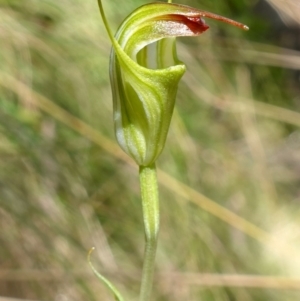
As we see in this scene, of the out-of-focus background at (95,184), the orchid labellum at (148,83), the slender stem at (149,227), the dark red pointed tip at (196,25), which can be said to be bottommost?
the slender stem at (149,227)

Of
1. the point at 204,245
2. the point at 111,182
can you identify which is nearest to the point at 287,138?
the point at 204,245

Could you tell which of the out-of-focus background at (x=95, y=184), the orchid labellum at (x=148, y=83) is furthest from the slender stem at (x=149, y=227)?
the out-of-focus background at (x=95, y=184)

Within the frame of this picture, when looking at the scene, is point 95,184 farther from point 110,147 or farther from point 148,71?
point 148,71

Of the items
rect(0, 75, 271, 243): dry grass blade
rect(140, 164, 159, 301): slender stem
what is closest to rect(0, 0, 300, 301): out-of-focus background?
rect(0, 75, 271, 243): dry grass blade

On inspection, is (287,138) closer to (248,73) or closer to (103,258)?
(248,73)

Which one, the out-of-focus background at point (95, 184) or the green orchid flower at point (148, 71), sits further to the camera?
the out-of-focus background at point (95, 184)

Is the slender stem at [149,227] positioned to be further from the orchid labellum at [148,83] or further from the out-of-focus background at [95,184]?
the out-of-focus background at [95,184]

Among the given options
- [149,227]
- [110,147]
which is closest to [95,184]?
[110,147]
